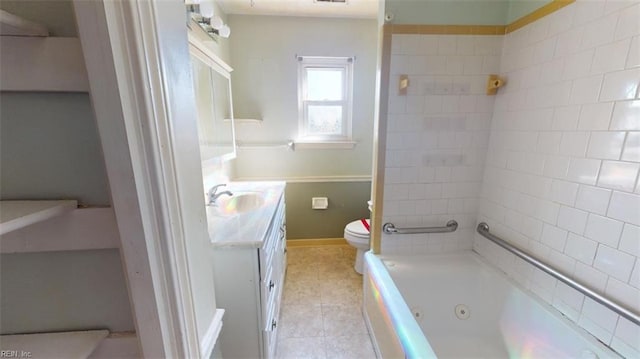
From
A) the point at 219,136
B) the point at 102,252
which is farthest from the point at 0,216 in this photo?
the point at 219,136

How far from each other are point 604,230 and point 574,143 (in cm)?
36

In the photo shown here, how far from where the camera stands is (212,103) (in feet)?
5.55

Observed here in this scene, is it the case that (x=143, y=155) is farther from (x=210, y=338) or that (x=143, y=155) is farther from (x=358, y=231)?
(x=358, y=231)

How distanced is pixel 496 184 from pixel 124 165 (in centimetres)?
176

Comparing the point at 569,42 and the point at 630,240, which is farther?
the point at 569,42

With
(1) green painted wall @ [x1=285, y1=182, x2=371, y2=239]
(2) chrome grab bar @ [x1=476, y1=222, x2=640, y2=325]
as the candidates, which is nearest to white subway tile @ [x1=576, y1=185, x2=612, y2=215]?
(2) chrome grab bar @ [x1=476, y1=222, x2=640, y2=325]

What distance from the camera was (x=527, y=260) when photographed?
49.6 inches

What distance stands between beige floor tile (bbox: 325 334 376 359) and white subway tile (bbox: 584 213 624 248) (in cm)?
125

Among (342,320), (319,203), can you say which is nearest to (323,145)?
(319,203)

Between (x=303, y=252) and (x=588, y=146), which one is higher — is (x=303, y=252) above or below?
below

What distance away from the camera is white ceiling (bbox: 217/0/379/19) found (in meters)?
2.09

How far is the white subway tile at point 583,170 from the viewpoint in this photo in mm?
986

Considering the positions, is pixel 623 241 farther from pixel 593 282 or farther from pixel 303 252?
pixel 303 252

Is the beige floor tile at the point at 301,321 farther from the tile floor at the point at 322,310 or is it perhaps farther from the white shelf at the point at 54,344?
the white shelf at the point at 54,344
